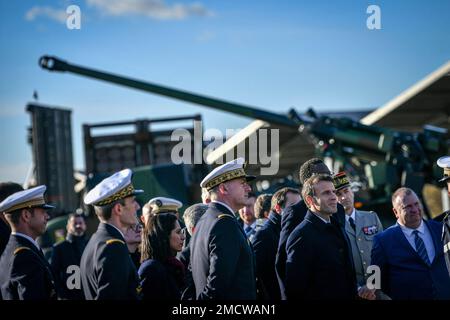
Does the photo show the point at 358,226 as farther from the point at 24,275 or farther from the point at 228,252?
the point at 24,275

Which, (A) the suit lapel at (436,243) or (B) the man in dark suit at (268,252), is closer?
(A) the suit lapel at (436,243)

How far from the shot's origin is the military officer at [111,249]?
449 cm

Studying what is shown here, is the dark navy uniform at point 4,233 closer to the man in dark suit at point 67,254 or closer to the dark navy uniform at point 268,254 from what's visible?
the dark navy uniform at point 268,254

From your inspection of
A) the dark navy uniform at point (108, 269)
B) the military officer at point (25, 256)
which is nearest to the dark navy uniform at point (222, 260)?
the dark navy uniform at point (108, 269)

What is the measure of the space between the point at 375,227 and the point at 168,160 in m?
8.07

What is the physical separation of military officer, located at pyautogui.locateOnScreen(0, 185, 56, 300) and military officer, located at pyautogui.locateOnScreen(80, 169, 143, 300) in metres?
0.24

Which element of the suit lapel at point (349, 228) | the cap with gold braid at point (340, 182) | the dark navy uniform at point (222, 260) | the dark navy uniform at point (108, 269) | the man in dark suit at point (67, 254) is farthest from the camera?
the man in dark suit at point (67, 254)

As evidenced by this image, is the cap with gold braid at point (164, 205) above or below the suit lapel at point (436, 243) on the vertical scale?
above

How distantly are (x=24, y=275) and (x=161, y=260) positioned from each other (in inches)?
39.1

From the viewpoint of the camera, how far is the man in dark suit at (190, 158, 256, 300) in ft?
15.5

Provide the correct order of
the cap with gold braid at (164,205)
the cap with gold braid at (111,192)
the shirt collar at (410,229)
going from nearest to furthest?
the cap with gold braid at (111,192), the shirt collar at (410,229), the cap with gold braid at (164,205)
